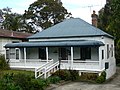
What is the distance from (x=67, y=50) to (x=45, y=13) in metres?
39.8

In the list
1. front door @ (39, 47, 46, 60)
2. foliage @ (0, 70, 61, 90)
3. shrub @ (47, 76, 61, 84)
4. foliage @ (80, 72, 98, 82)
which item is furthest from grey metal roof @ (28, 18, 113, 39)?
foliage @ (0, 70, 61, 90)

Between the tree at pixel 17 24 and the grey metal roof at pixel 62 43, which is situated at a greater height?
the tree at pixel 17 24

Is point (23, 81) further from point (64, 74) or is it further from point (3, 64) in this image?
point (3, 64)

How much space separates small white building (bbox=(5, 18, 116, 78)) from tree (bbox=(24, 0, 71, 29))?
35679mm

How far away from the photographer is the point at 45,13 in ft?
227

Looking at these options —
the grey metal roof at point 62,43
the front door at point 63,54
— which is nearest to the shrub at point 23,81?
the grey metal roof at point 62,43

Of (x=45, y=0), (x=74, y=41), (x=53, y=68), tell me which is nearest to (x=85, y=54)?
(x=74, y=41)

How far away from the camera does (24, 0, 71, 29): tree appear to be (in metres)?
68.8

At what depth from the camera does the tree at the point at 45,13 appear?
68812mm

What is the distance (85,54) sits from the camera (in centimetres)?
2975

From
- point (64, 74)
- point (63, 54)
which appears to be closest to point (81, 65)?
point (64, 74)

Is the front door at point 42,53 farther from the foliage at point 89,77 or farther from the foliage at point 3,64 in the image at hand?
the foliage at point 89,77

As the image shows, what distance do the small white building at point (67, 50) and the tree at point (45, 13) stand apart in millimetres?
35679

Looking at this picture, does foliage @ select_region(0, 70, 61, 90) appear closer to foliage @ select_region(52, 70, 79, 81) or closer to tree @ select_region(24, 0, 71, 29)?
foliage @ select_region(52, 70, 79, 81)
